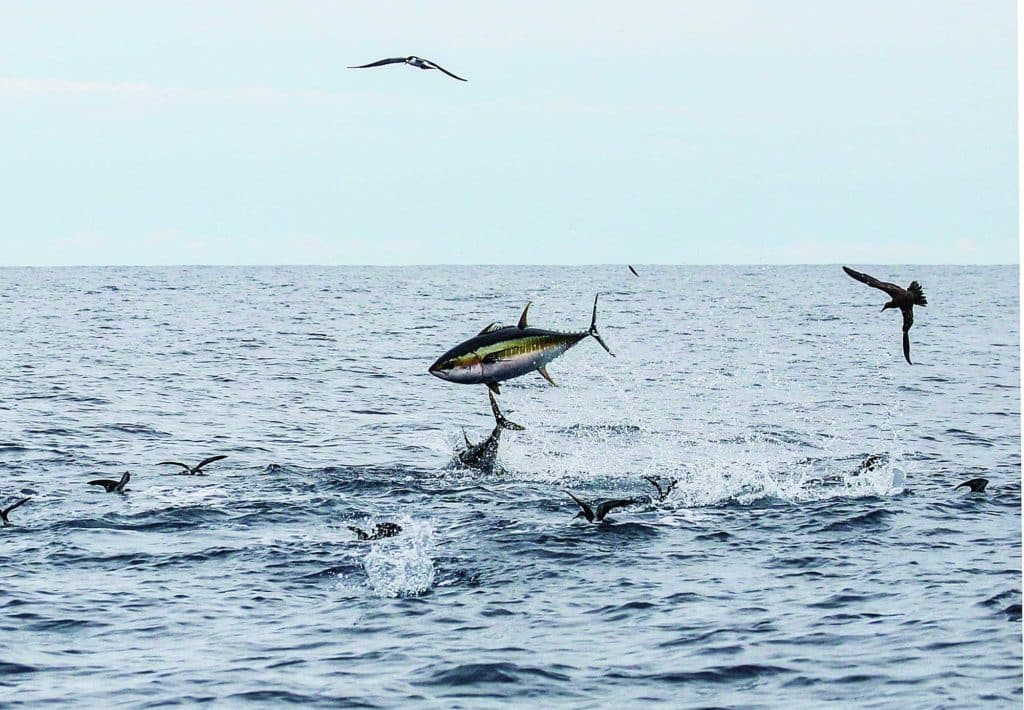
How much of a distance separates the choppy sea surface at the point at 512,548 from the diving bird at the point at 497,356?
278 cm

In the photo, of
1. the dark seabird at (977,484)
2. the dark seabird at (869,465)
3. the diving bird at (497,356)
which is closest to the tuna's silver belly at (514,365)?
the diving bird at (497,356)

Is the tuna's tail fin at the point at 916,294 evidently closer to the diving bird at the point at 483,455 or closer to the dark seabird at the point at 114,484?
the diving bird at the point at 483,455

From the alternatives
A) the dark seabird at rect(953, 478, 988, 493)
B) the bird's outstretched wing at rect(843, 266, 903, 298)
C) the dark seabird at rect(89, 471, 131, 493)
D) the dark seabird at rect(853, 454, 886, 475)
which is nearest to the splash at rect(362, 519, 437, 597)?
the dark seabird at rect(89, 471, 131, 493)

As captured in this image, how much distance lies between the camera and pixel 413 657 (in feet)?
41.7

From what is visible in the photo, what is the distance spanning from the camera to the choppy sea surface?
40.1ft

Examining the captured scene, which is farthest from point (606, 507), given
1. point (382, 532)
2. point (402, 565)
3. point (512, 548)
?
point (402, 565)

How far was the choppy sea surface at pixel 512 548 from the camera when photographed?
40.1 feet

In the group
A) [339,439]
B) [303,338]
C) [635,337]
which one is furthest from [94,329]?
[339,439]

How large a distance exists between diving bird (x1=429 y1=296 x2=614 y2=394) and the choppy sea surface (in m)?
2.78

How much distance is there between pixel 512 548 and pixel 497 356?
5758 millimetres

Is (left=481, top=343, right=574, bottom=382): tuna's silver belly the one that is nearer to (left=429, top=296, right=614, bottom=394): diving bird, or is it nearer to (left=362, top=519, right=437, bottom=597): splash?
(left=429, top=296, right=614, bottom=394): diving bird

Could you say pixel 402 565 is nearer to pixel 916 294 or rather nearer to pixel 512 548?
pixel 512 548

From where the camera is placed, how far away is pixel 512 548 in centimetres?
1689

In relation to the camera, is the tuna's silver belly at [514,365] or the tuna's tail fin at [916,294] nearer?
the tuna's silver belly at [514,365]
